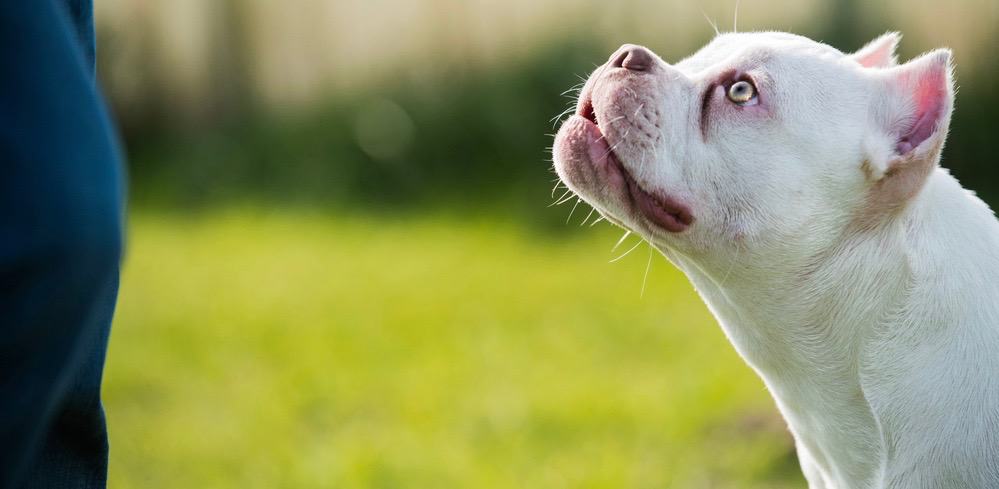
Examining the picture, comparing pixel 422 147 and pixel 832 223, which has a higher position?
pixel 832 223

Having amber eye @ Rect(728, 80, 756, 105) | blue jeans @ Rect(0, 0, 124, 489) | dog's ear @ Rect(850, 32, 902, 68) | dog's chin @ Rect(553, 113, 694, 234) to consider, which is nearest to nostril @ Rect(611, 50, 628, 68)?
dog's chin @ Rect(553, 113, 694, 234)

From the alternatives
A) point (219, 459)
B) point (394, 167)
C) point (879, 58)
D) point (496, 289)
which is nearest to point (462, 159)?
point (394, 167)

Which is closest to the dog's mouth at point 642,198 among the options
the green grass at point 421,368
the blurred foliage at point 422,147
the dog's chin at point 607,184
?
the dog's chin at point 607,184

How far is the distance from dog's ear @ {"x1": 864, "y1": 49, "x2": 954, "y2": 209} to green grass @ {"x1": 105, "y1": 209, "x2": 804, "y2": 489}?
1.65 meters

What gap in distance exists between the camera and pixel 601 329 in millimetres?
5289

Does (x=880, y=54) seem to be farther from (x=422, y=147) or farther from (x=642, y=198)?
(x=422, y=147)

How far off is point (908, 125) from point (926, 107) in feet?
0.17

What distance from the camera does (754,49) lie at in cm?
238

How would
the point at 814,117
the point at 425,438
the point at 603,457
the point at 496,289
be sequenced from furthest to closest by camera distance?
the point at 496,289 < the point at 425,438 < the point at 603,457 < the point at 814,117

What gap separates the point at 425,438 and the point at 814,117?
234 cm

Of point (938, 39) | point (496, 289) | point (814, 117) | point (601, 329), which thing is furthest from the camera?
point (938, 39)

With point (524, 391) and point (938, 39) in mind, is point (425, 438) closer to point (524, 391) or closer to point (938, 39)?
point (524, 391)

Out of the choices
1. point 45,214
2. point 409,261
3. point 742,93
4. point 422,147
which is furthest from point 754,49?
point 422,147

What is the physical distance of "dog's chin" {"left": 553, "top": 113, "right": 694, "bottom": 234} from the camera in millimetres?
2314
